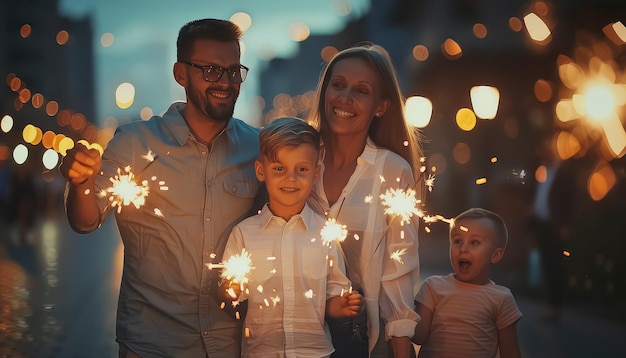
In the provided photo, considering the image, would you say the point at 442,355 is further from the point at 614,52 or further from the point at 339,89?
the point at 614,52

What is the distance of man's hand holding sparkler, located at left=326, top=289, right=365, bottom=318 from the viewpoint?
4.13 m

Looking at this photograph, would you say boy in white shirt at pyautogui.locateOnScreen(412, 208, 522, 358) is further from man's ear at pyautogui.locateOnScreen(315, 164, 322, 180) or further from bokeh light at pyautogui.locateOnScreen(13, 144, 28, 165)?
bokeh light at pyautogui.locateOnScreen(13, 144, 28, 165)

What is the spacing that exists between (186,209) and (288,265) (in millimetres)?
542

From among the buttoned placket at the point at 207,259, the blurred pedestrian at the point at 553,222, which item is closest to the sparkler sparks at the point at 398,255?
the buttoned placket at the point at 207,259

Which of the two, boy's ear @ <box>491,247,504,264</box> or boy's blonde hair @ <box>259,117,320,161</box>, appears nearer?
boy's blonde hair @ <box>259,117,320,161</box>

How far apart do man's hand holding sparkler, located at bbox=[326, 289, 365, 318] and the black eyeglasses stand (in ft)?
3.52

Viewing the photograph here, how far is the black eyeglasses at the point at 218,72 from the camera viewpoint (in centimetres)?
443

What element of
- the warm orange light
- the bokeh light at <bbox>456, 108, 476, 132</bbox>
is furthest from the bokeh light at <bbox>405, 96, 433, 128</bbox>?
the warm orange light

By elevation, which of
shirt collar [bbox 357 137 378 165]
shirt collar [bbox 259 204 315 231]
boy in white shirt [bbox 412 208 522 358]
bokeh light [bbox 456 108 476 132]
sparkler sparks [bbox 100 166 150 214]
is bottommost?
boy in white shirt [bbox 412 208 522 358]

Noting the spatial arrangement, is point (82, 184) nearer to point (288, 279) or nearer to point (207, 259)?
point (207, 259)

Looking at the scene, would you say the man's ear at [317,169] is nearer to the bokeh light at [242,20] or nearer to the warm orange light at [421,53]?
the bokeh light at [242,20]

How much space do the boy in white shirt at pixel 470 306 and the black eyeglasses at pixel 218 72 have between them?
3.95ft

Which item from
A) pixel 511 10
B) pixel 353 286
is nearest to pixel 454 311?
pixel 353 286

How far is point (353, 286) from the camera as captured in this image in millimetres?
4414
